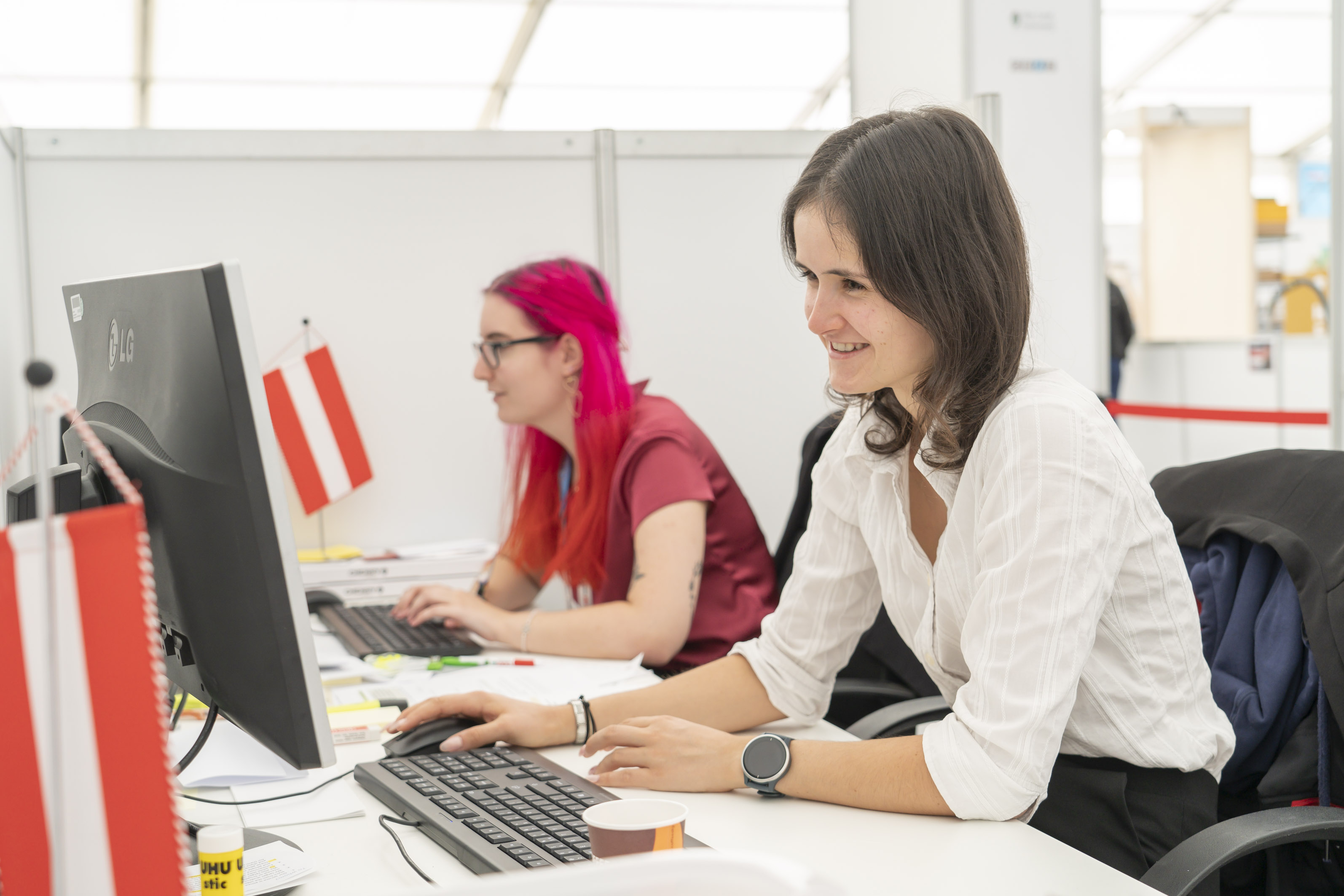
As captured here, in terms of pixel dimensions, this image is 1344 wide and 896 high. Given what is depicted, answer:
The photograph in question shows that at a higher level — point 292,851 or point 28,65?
point 28,65

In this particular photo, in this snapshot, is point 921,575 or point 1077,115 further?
point 1077,115

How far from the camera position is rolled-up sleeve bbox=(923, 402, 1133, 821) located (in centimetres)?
92

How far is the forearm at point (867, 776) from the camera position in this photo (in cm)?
95

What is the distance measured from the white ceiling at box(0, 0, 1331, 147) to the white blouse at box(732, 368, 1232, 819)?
577 cm

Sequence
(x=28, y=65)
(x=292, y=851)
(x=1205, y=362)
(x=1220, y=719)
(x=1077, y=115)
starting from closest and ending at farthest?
(x=292, y=851)
(x=1220, y=719)
(x=1077, y=115)
(x=1205, y=362)
(x=28, y=65)

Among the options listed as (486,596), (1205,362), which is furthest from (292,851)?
(1205,362)

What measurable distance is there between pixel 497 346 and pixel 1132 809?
130 cm

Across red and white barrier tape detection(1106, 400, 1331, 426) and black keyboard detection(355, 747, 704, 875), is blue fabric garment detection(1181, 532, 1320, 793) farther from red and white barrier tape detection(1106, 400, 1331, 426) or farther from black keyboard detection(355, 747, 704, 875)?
red and white barrier tape detection(1106, 400, 1331, 426)

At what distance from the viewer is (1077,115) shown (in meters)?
2.68

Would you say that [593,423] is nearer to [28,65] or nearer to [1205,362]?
[1205,362]

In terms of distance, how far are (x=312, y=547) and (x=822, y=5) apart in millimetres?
6565

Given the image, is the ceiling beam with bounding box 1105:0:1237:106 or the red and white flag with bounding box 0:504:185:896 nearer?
the red and white flag with bounding box 0:504:185:896

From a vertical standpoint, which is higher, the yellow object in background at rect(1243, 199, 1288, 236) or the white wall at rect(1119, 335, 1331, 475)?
the yellow object in background at rect(1243, 199, 1288, 236)

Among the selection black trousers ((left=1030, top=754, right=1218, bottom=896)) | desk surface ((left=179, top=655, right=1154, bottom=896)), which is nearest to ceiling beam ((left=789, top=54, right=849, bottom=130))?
black trousers ((left=1030, top=754, right=1218, bottom=896))
